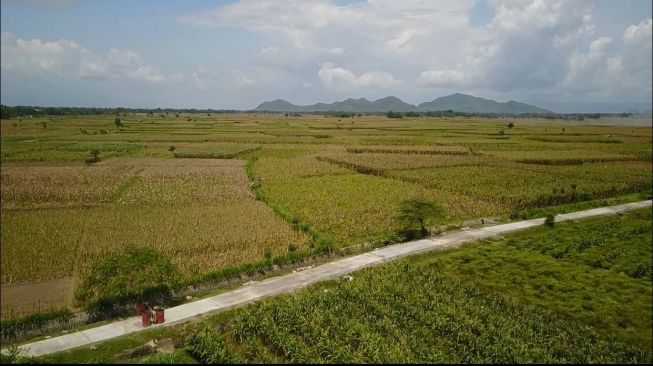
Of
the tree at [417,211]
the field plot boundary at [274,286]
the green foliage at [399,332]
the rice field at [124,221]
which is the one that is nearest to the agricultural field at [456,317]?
the green foliage at [399,332]

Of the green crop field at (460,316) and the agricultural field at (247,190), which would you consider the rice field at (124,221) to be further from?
the green crop field at (460,316)

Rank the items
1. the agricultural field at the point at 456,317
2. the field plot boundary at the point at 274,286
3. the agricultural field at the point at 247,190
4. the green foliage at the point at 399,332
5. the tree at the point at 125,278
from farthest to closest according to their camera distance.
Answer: the agricultural field at the point at 247,190, the tree at the point at 125,278, the field plot boundary at the point at 274,286, the agricultural field at the point at 456,317, the green foliage at the point at 399,332

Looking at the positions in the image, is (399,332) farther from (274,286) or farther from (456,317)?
(274,286)

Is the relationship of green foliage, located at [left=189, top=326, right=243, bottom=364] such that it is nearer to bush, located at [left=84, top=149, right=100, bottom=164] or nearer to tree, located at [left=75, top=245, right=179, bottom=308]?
tree, located at [left=75, top=245, right=179, bottom=308]

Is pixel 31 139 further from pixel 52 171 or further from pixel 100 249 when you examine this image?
pixel 100 249

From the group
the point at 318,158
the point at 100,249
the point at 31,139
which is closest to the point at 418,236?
the point at 100,249

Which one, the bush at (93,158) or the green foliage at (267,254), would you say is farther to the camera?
the bush at (93,158)
